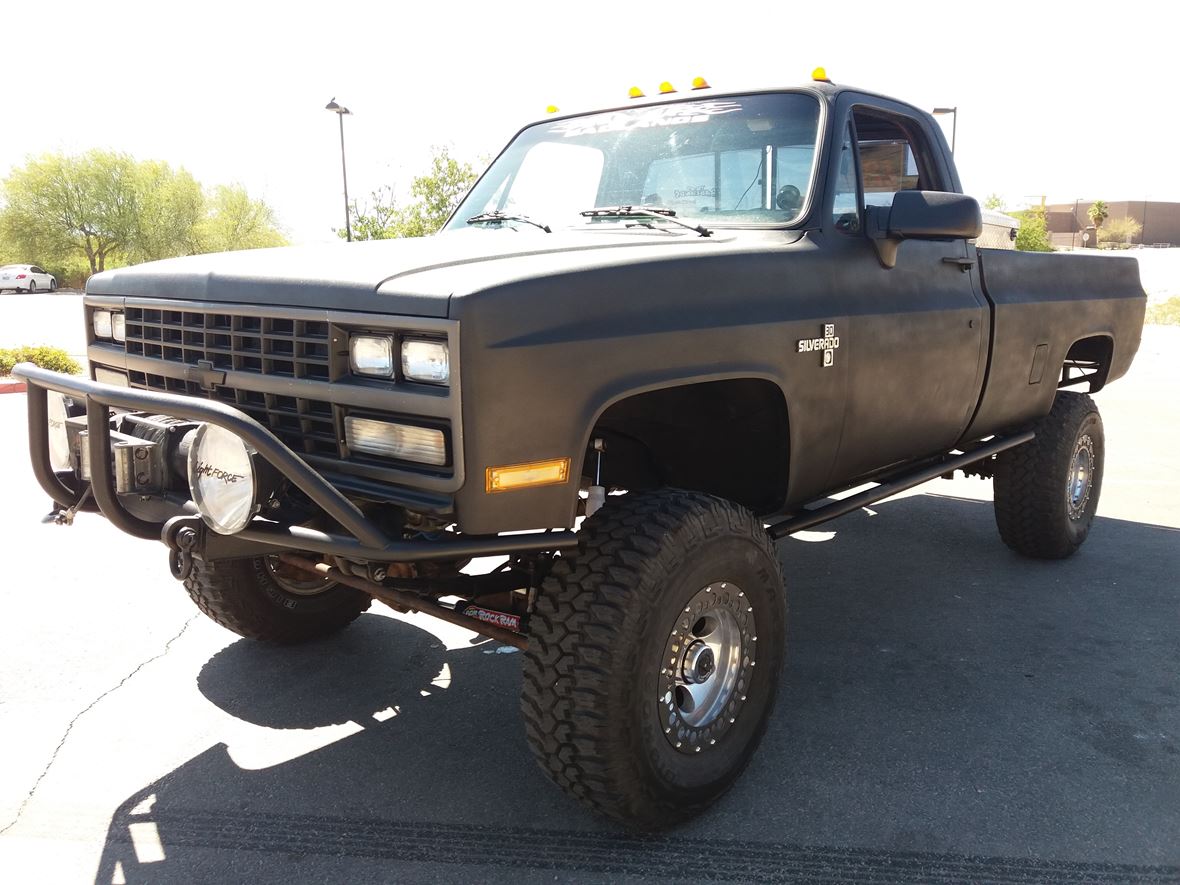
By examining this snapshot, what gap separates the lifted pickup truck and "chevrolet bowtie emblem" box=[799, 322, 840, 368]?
0.06 feet

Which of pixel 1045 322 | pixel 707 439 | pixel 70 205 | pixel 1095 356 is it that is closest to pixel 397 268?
pixel 707 439

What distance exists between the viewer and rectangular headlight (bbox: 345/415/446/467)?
95.0 inches

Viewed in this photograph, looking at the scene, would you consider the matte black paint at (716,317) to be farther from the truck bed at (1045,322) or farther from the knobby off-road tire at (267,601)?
the knobby off-road tire at (267,601)

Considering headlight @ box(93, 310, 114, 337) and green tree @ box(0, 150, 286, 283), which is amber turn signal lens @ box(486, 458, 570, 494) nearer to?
headlight @ box(93, 310, 114, 337)

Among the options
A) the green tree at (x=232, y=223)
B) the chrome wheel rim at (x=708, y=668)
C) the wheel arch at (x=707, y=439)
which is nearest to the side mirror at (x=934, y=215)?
the wheel arch at (x=707, y=439)

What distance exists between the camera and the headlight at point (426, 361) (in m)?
2.36

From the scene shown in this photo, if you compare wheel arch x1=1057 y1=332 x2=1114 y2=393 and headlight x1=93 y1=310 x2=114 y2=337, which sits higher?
headlight x1=93 y1=310 x2=114 y2=337

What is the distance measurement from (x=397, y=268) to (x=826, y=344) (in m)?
1.45

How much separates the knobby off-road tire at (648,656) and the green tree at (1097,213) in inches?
2988

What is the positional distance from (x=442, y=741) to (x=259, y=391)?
139 centimetres

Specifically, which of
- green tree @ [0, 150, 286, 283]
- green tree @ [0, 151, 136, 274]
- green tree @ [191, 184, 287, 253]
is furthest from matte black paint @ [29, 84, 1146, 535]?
green tree @ [191, 184, 287, 253]

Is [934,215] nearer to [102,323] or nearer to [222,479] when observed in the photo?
[222,479]

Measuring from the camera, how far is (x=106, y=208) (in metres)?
53.7

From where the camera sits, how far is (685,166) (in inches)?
145
